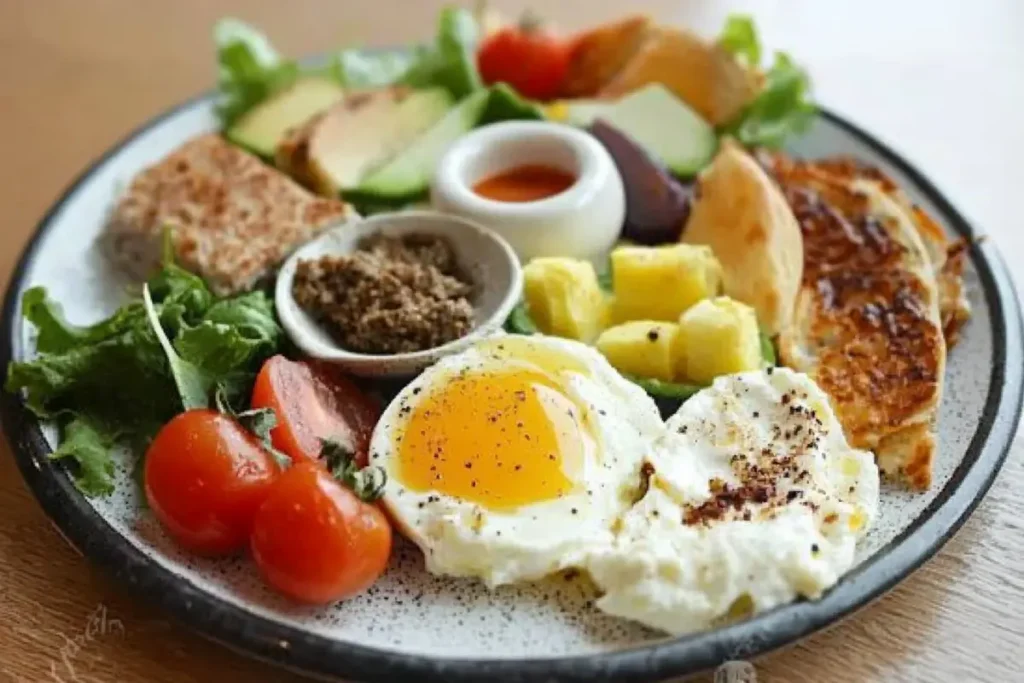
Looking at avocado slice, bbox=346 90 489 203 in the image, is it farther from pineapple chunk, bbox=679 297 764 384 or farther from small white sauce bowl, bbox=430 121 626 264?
pineapple chunk, bbox=679 297 764 384

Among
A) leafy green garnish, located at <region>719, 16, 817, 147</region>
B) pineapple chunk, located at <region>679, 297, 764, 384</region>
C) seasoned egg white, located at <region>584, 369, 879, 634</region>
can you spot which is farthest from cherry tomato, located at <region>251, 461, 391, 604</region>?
leafy green garnish, located at <region>719, 16, 817, 147</region>

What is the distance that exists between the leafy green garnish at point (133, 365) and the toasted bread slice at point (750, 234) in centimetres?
128

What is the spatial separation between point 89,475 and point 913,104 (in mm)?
3462

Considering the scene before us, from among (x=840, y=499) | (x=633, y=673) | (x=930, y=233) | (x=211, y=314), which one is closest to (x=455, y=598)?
(x=633, y=673)

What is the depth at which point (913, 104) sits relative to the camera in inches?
188

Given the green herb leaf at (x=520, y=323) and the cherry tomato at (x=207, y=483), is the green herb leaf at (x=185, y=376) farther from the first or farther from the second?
the green herb leaf at (x=520, y=323)

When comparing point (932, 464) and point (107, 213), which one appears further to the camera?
point (107, 213)

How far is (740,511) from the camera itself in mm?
2572

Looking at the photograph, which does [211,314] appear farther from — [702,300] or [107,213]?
[702,300]

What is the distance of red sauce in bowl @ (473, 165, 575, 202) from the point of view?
145 inches

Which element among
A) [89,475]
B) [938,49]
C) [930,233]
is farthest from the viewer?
[938,49]

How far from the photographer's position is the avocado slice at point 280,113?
13.9 feet

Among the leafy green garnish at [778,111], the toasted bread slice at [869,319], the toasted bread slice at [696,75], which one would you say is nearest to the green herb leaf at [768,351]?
the toasted bread slice at [869,319]

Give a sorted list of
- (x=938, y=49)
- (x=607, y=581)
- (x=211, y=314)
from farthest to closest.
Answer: (x=938, y=49) → (x=211, y=314) → (x=607, y=581)
